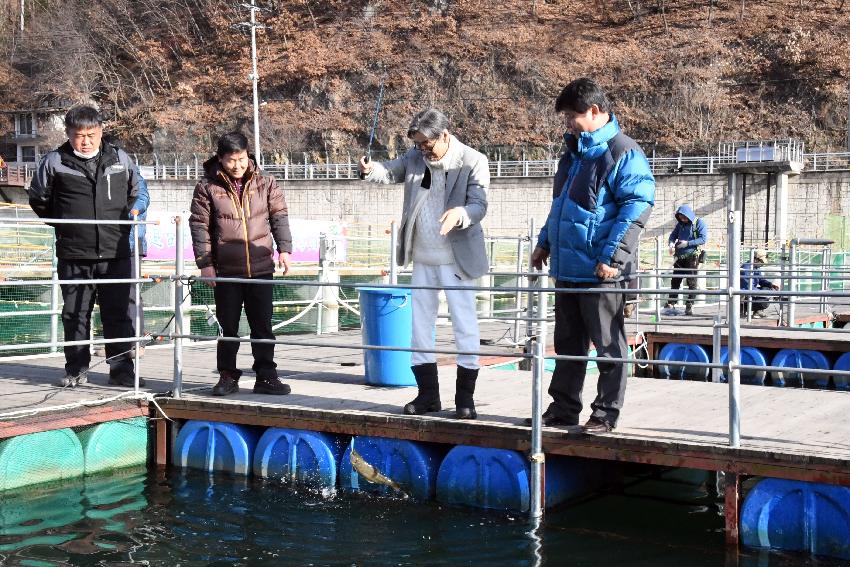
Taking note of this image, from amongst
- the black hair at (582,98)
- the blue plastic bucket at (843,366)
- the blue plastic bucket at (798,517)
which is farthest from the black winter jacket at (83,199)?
the blue plastic bucket at (843,366)

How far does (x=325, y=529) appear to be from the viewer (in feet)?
17.3

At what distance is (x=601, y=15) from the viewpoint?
59.0 m

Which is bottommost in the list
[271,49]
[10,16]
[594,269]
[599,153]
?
[594,269]

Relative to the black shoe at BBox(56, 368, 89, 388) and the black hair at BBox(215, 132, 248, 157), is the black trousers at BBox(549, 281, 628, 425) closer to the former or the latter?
the black hair at BBox(215, 132, 248, 157)

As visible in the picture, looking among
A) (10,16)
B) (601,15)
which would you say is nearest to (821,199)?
(601,15)

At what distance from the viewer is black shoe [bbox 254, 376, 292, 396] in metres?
6.88

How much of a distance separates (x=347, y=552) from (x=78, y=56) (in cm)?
6988

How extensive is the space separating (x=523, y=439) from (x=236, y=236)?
7.71 ft

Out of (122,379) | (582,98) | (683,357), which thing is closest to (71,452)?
(122,379)

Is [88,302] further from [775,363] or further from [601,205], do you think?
[775,363]

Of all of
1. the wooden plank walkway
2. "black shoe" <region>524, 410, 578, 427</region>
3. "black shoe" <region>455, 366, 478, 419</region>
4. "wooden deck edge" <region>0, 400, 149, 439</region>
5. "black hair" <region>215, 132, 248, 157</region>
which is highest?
"black hair" <region>215, 132, 248, 157</region>

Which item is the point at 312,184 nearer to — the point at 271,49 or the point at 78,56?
the point at 271,49

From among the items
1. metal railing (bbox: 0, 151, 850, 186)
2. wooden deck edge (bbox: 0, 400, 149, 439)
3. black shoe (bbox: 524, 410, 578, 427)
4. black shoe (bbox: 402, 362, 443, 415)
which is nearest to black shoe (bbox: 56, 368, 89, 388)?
wooden deck edge (bbox: 0, 400, 149, 439)

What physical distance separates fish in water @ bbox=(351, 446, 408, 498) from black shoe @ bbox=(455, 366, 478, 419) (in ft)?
1.76
